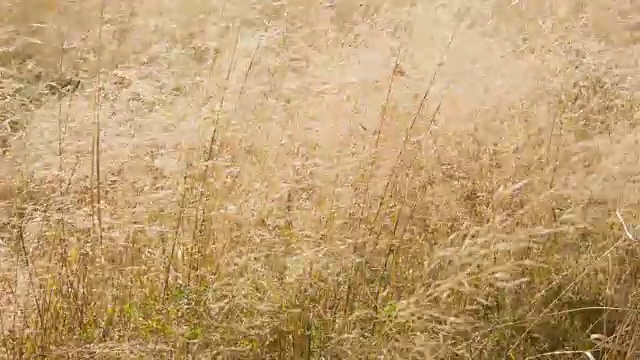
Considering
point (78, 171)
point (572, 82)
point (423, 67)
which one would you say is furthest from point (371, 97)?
→ point (78, 171)

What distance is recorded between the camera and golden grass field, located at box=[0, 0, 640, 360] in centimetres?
173

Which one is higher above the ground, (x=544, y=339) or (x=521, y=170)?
(x=521, y=170)

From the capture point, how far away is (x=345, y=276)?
179 cm

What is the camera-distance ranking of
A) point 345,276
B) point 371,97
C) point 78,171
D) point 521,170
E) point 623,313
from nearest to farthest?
point 345,276, point 623,313, point 78,171, point 521,170, point 371,97

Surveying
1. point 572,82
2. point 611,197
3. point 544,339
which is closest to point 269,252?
point 544,339

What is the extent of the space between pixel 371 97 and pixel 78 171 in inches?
34.8

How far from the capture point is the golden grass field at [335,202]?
5.68 feet

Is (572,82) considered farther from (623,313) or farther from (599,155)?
(623,313)

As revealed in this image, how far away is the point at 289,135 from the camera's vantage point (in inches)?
89.7

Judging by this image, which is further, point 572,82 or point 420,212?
point 572,82

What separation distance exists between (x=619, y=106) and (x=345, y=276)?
1.14 m

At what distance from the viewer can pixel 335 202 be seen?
1.99m

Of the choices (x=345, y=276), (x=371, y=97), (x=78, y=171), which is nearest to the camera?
(x=345, y=276)

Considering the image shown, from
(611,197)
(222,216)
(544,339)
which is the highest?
(611,197)
